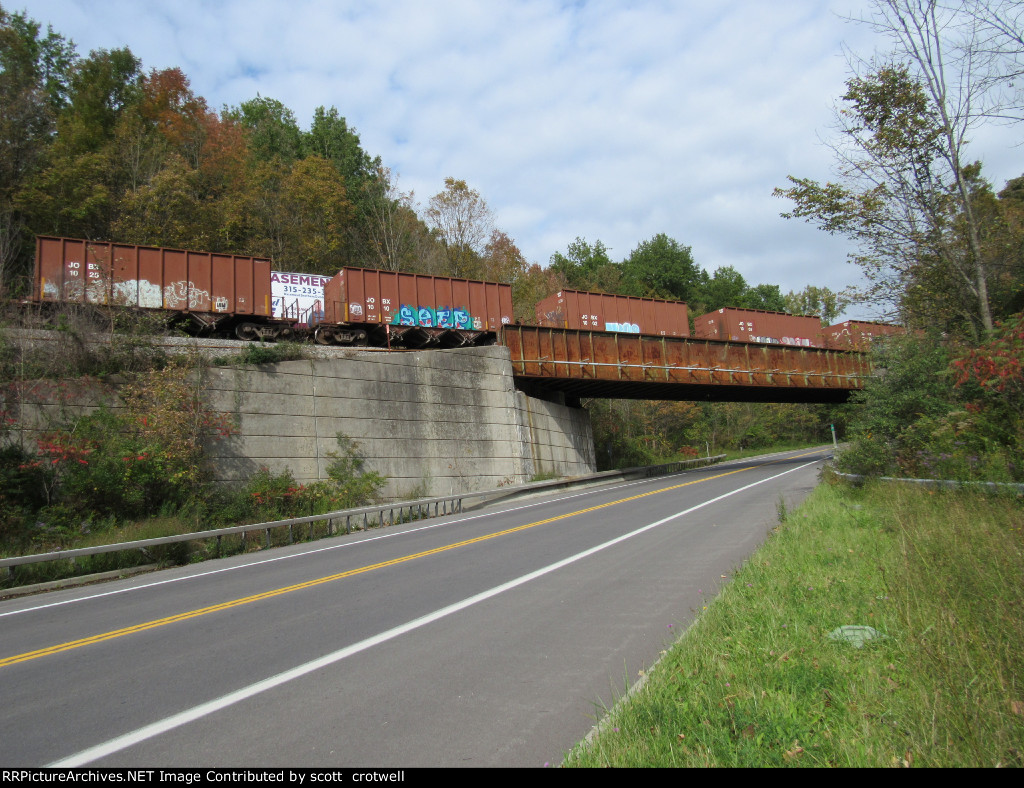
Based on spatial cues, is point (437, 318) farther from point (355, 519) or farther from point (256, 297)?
point (355, 519)

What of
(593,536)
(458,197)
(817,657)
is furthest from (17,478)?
(458,197)

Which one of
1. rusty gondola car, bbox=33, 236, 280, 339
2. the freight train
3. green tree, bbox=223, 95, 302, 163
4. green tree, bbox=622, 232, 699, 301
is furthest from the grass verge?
green tree, bbox=622, 232, 699, 301

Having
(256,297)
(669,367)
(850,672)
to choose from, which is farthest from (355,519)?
(669,367)

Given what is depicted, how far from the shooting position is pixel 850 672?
4.22 meters

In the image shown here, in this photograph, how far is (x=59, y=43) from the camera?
4097cm

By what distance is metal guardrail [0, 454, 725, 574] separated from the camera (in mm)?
11578

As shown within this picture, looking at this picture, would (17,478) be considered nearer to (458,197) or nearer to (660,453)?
(458,197)

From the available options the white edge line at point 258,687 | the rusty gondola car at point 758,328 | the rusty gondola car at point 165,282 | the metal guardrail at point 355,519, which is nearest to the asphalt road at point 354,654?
the white edge line at point 258,687

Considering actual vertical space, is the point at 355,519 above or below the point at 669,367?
below

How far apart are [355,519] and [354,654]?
1457 centimetres

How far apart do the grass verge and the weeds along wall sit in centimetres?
1627

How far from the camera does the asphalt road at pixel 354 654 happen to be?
3920mm

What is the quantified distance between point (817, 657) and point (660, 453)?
158 ft

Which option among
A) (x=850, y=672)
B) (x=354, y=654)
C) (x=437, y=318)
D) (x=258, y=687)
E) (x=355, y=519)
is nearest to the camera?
(x=850, y=672)
